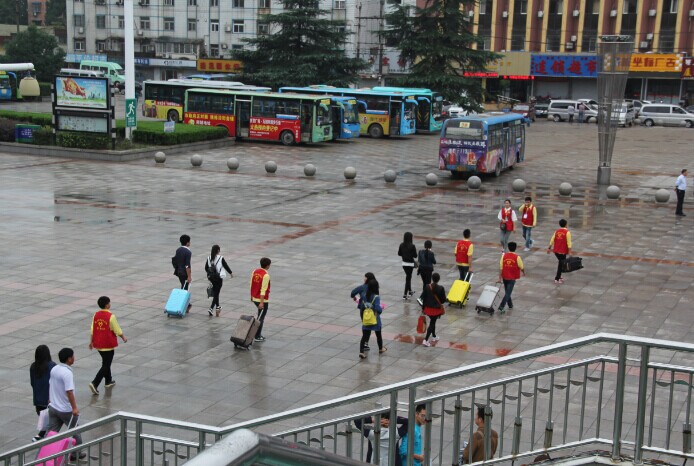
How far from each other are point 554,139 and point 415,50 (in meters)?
10.3

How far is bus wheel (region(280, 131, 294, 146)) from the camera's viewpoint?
41312 mm

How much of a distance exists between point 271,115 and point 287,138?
4.17 feet

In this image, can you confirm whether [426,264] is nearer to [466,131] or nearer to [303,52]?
[466,131]

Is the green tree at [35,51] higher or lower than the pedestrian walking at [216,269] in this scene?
higher

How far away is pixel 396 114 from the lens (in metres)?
46.9

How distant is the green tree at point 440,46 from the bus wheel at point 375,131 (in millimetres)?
7763

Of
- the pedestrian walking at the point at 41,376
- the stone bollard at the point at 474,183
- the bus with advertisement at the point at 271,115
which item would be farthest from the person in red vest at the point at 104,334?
the bus with advertisement at the point at 271,115

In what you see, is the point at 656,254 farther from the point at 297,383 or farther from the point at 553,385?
the point at 553,385

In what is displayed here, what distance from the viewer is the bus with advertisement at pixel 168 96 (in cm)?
4994

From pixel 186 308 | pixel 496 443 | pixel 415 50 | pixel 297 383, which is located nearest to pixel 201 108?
pixel 415 50

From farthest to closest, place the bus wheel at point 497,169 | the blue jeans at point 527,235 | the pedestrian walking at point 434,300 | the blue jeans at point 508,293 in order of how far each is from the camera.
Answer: the bus wheel at point 497,169
the blue jeans at point 527,235
the blue jeans at point 508,293
the pedestrian walking at point 434,300

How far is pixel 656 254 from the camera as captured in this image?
20266mm

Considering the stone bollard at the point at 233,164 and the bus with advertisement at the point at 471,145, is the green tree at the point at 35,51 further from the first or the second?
the bus with advertisement at the point at 471,145

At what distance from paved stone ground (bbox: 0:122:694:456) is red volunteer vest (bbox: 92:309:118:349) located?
0.63 m
